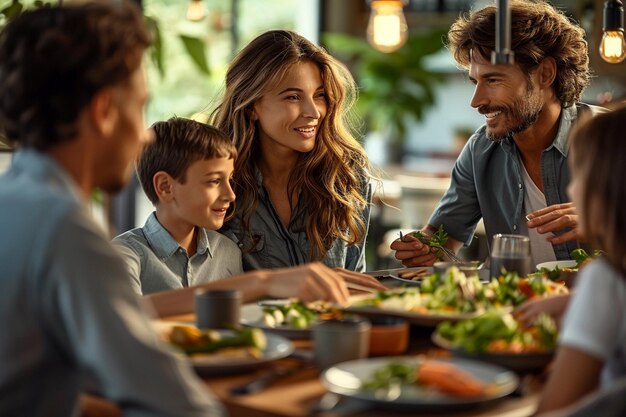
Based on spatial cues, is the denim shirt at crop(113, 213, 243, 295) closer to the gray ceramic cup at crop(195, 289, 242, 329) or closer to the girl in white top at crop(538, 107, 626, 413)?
the gray ceramic cup at crop(195, 289, 242, 329)

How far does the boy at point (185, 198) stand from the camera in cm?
281

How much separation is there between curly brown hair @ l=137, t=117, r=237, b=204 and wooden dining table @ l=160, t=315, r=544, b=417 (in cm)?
114

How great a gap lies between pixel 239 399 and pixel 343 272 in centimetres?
100

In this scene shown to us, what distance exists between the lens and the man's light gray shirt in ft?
4.61

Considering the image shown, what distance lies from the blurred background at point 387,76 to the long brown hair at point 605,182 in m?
5.14

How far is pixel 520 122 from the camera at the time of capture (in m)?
3.54

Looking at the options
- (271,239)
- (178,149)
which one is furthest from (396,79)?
(178,149)

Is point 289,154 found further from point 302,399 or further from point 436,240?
point 302,399

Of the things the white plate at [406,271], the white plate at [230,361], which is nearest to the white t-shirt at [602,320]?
the white plate at [230,361]

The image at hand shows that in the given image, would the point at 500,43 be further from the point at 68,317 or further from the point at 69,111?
the point at 68,317

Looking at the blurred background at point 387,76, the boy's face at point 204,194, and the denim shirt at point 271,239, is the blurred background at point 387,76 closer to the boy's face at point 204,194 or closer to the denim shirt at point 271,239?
the denim shirt at point 271,239

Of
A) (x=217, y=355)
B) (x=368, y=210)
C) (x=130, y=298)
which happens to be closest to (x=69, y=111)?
(x=130, y=298)

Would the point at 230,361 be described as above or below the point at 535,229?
above

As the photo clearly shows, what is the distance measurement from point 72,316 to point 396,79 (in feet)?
Result: 26.4
